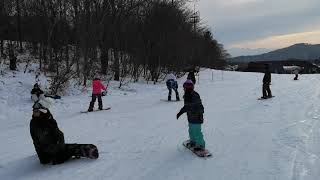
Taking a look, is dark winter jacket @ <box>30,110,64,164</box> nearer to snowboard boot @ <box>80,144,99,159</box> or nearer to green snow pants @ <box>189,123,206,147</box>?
snowboard boot @ <box>80,144,99,159</box>

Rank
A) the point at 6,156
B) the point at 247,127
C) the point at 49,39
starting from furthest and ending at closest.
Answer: the point at 49,39 < the point at 247,127 < the point at 6,156

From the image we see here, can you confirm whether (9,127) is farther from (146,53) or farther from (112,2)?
(146,53)

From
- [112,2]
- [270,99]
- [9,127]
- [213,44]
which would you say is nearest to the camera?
[9,127]

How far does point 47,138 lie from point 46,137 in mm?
26

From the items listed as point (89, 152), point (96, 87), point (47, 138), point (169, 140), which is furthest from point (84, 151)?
point (96, 87)

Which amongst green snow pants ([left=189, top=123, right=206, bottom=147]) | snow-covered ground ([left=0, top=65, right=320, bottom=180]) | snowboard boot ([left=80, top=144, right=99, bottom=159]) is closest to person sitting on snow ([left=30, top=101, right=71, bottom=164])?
snow-covered ground ([left=0, top=65, right=320, bottom=180])

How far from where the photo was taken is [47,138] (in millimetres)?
8641

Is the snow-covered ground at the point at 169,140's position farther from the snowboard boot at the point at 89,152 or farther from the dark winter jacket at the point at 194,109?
the dark winter jacket at the point at 194,109

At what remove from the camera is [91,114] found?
55.2ft

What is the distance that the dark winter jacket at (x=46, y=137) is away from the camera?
862 centimetres

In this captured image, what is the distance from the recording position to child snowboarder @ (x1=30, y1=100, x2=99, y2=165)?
8.60 meters

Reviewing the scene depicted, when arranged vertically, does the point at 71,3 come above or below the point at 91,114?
above

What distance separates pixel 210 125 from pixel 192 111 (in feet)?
13.8

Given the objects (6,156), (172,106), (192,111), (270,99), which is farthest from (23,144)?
(270,99)
